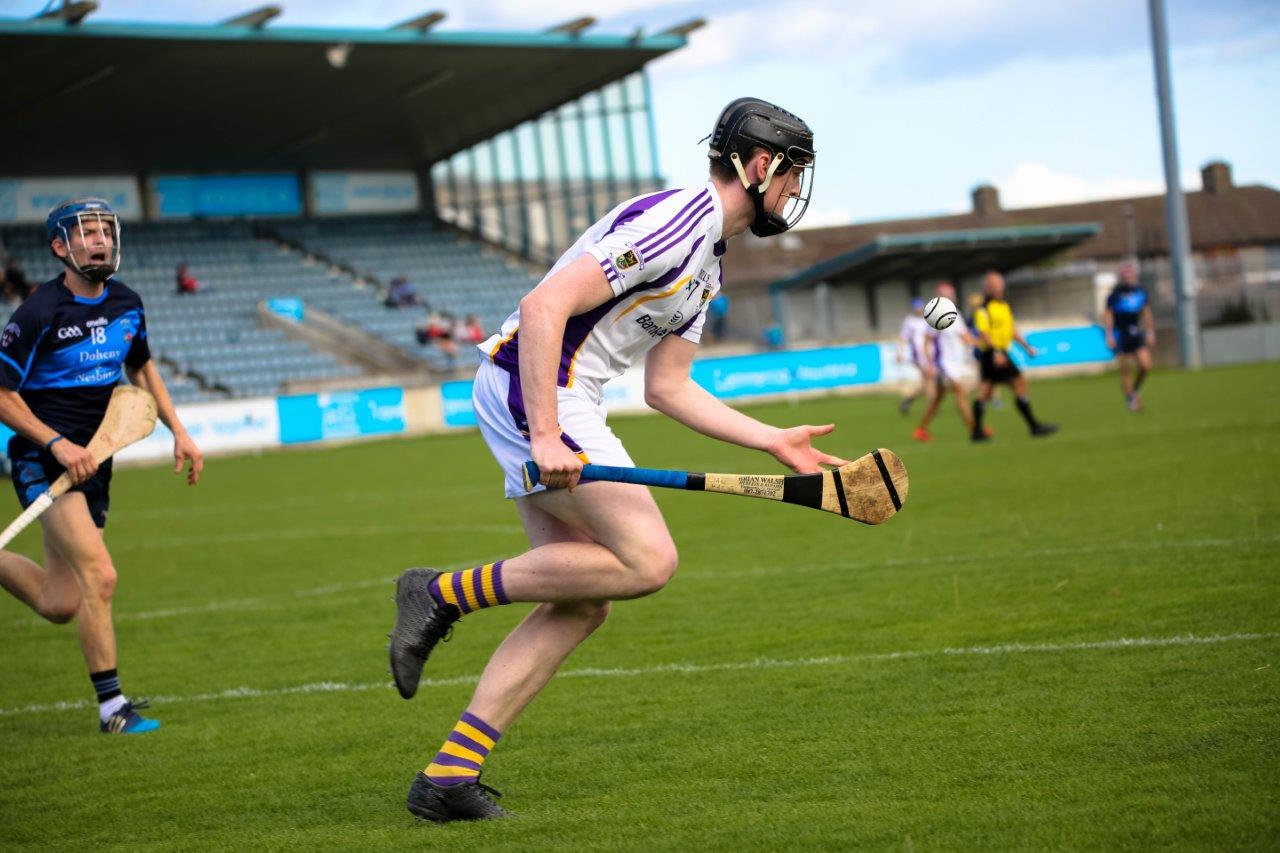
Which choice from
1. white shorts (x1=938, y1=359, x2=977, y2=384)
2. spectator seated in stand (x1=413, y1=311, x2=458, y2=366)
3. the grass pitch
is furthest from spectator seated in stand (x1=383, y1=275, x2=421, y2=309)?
the grass pitch

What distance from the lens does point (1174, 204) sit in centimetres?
3516

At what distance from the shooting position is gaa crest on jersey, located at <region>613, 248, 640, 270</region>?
14.1ft

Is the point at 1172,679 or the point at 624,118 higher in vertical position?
the point at 624,118

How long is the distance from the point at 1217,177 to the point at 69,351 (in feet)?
250

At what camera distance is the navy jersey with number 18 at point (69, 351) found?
639cm

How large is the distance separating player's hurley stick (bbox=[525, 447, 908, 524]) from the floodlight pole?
108 ft

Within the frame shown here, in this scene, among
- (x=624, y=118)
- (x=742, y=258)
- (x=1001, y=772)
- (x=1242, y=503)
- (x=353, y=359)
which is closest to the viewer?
(x=1001, y=772)

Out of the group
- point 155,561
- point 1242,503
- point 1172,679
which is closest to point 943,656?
point 1172,679

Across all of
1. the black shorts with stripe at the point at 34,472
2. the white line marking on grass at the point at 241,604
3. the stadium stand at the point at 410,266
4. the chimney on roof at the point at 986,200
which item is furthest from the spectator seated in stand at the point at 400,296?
the chimney on roof at the point at 986,200

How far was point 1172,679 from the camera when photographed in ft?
18.2

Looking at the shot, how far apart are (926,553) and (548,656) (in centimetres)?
544

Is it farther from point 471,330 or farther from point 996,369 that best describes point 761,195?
point 471,330

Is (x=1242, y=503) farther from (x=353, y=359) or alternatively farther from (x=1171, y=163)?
(x=353, y=359)

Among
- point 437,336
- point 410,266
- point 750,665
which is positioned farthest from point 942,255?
point 750,665
